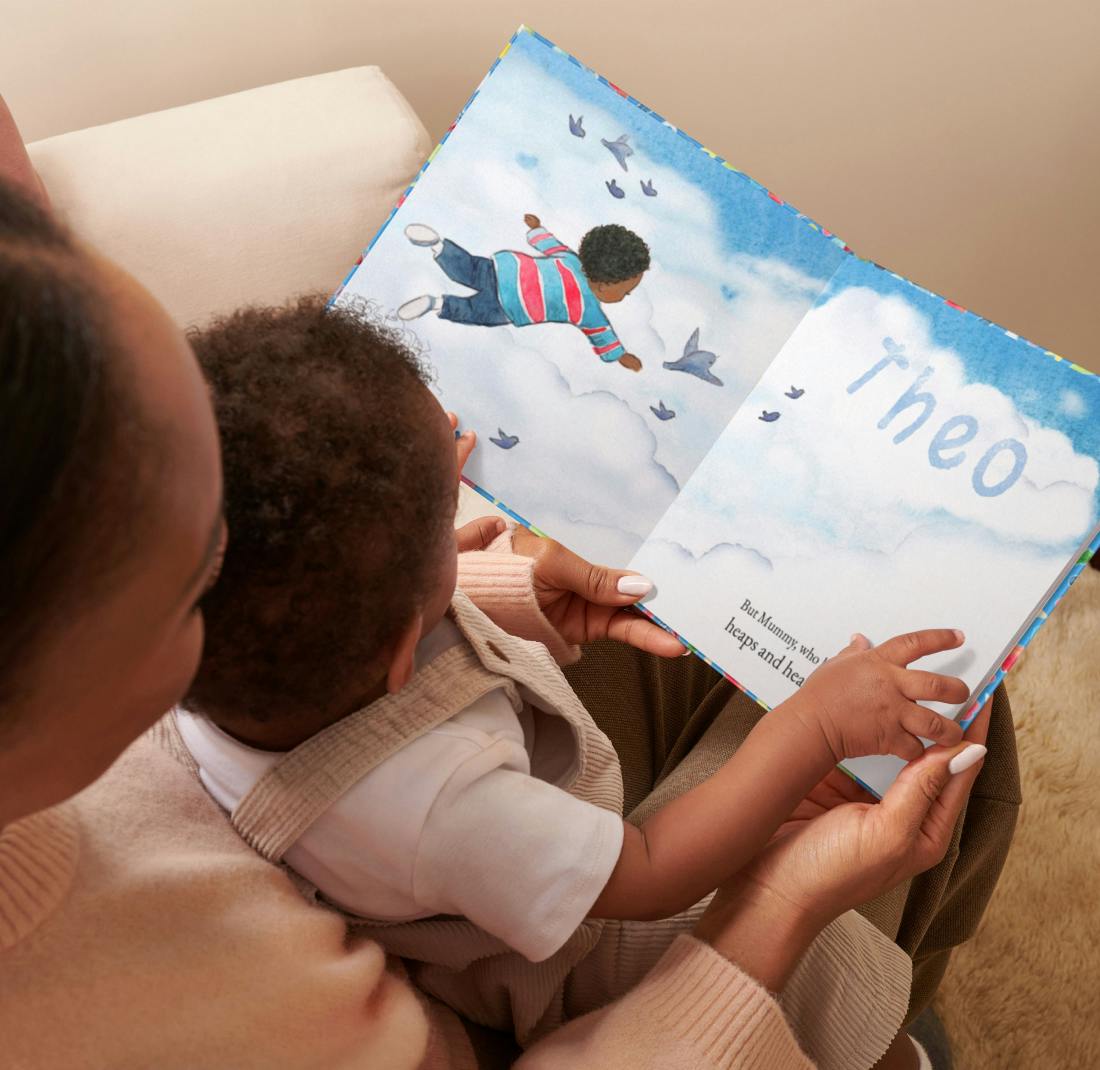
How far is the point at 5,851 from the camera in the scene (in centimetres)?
48

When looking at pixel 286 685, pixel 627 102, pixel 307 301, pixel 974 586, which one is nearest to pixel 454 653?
pixel 286 685

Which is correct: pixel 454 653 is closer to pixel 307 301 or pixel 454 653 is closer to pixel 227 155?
pixel 307 301

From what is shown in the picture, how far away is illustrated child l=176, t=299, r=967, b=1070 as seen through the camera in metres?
0.54

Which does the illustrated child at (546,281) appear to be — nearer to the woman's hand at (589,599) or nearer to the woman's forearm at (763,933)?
the woman's hand at (589,599)

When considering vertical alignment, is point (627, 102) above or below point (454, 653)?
above

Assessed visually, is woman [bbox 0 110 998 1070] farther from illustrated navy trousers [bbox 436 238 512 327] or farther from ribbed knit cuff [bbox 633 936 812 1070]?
illustrated navy trousers [bbox 436 238 512 327]

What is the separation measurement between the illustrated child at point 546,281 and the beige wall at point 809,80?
442 millimetres

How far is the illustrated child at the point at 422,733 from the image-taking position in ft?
1.78

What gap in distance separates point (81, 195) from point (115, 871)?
0.66m

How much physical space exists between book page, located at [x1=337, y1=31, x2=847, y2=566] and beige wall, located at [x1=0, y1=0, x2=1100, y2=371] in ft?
1.34

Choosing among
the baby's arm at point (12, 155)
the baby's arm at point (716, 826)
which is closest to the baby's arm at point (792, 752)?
the baby's arm at point (716, 826)

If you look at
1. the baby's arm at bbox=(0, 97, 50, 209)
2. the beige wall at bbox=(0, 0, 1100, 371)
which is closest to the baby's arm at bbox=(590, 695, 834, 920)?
the baby's arm at bbox=(0, 97, 50, 209)

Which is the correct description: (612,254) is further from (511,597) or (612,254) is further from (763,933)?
(763,933)

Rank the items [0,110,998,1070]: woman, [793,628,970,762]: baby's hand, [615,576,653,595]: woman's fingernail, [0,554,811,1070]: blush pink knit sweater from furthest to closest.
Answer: [615,576,653,595]: woman's fingernail → [793,628,970,762]: baby's hand → [0,554,811,1070]: blush pink knit sweater → [0,110,998,1070]: woman
